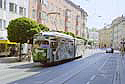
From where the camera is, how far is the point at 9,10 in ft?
124

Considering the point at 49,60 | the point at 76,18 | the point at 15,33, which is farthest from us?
the point at 76,18

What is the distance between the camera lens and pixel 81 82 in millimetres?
12812

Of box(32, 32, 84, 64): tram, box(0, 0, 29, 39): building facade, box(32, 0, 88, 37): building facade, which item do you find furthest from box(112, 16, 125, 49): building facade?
box(32, 32, 84, 64): tram

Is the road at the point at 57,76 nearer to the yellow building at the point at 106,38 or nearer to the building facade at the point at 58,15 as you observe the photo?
the building facade at the point at 58,15

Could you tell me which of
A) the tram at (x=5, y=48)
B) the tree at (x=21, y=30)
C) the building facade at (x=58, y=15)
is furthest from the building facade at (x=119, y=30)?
the tree at (x=21, y=30)

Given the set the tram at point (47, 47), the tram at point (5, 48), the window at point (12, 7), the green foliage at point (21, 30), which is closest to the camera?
the tram at point (47, 47)

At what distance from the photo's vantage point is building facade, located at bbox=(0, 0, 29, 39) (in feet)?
117

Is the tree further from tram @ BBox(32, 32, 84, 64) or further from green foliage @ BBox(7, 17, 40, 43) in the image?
tram @ BBox(32, 32, 84, 64)

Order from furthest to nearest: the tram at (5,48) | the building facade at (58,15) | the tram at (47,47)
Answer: the building facade at (58,15) → the tram at (5,48) → the tram at (47,47)

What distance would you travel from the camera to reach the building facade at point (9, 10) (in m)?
35.6

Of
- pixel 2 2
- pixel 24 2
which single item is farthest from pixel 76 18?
pixel 2 2

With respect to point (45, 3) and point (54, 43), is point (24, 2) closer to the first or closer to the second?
point (45, 3)

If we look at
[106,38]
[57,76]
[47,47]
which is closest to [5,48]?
[47,47]

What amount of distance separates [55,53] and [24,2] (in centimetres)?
2216
